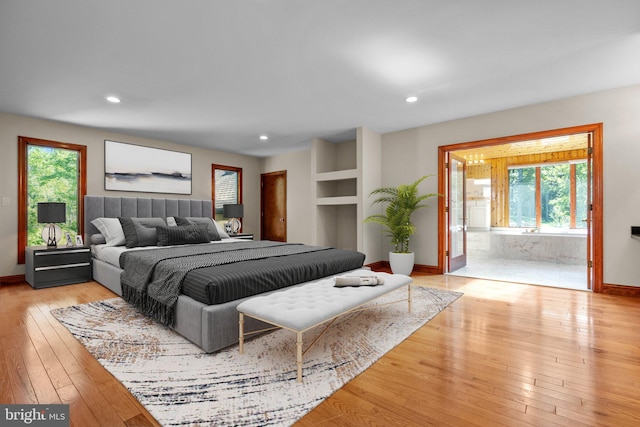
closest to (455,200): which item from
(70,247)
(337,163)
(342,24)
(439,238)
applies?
(439,238)

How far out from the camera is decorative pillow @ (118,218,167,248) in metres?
4.29

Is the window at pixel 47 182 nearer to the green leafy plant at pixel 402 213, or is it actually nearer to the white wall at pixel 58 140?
the white wall at pixel 58 140

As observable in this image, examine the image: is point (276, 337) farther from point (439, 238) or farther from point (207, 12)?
point (439, 238)

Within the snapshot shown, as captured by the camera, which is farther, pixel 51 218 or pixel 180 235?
pixel 180 235


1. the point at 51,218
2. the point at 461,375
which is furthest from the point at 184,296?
the point at 51,218

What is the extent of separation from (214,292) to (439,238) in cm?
390

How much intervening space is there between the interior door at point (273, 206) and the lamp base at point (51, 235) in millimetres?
3987

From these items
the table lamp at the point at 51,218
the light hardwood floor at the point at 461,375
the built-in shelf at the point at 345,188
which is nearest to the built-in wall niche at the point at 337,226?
the built-in shelf at the point at 345,188

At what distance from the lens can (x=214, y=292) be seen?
2.29 meters

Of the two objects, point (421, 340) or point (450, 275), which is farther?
point (450, 275)

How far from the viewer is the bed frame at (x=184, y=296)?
223 cm

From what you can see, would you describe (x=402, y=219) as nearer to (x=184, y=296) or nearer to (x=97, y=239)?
(x=184, y=296)

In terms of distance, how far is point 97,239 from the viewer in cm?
469

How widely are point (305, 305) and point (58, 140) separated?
492cm
